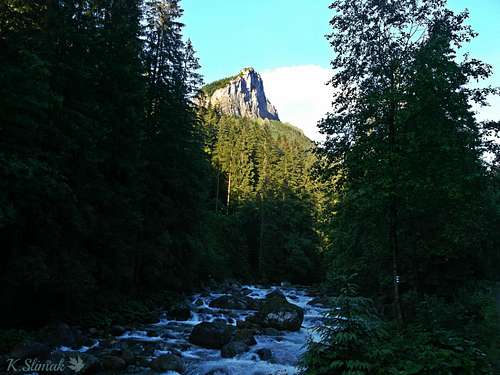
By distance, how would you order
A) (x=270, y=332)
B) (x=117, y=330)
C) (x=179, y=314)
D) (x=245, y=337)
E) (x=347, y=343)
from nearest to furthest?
1. (x=347, y=343)
2. (x=245, y=337)
3. (x=117, y=330)
4. (x=270, y=332)
5. (x=179, y=314)

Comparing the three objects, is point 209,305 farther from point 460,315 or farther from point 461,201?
point 461,201

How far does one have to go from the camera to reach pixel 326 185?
15.5 m

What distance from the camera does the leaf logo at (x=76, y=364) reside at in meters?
11.4

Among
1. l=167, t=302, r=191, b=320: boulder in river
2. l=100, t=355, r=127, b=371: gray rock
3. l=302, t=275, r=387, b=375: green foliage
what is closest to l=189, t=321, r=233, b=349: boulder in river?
l=100, t=355, r=127, b=371: gray rock

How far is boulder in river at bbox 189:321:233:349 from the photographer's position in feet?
53.8

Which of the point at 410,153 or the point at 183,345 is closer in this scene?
the point at 410,153

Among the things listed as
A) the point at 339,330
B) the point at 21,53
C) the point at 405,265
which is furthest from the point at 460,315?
the point at 21,53

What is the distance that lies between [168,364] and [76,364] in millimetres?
3154

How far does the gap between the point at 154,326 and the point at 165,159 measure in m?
11.3

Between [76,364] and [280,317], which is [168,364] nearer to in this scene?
[76,364]

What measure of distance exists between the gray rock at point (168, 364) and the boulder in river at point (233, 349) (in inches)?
86.1

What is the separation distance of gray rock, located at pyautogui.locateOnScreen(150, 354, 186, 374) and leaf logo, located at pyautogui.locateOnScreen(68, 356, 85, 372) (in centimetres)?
249

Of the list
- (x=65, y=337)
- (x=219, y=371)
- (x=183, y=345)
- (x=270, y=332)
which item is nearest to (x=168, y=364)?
(x=219, y=371)

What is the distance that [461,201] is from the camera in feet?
36.0
